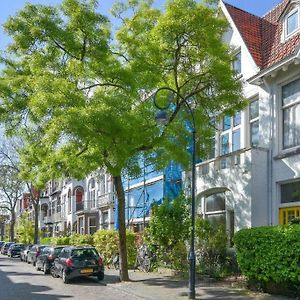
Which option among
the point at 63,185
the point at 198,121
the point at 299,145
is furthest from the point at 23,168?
the point at 63,185

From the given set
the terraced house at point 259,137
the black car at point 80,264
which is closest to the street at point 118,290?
the black car at point 80,264

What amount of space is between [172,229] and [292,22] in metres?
9.49

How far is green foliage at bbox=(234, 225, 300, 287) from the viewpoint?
527 inches

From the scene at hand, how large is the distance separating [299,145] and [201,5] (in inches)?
230

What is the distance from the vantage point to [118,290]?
17.8 metres

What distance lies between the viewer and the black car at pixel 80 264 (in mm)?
20828

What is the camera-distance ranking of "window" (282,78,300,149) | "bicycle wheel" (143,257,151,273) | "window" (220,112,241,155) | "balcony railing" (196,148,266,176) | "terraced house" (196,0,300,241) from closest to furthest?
1. "window" (282,78,300,149)
2. "terraced house" (196,0,300,241)
3. "balcony railing" (196,148,266,176)
4. "window" (220,112,241,155)
5. "bicycle wheel" (143,257,151,273)

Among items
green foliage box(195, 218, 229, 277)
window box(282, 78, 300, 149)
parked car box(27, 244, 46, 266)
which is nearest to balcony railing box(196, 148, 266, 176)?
window box(282, 78, 300, 149)

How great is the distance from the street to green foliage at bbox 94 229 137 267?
15.8 feet

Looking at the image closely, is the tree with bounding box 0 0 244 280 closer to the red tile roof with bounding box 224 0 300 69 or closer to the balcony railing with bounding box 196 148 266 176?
the balcony railing with bounding box 196 148 266 176

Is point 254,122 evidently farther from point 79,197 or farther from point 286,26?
point 79,197

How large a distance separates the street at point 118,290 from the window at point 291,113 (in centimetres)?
569

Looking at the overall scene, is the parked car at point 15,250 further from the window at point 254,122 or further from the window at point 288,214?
the window at point 288,214

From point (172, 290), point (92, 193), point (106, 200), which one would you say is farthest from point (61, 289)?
point (92, 193)
